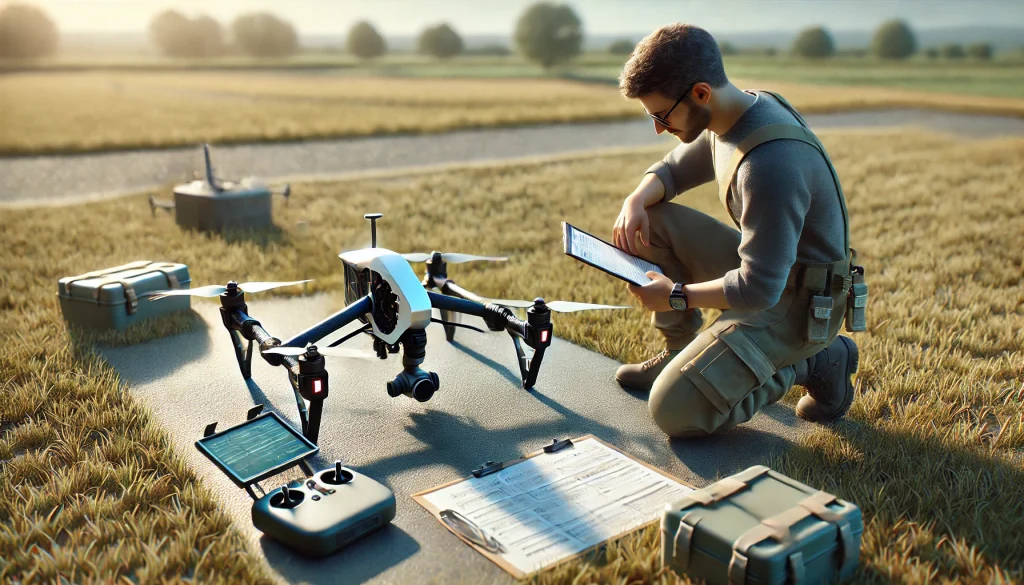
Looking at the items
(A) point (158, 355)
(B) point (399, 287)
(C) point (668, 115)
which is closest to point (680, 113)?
(C) point (668, 115)

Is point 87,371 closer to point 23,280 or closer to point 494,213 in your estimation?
point 23,280

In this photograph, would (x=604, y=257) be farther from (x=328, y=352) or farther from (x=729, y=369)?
(x=328, y=352)

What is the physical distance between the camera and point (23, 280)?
622cm

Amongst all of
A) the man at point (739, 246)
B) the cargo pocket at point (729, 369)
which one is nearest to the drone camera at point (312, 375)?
the man at point (739, 246)

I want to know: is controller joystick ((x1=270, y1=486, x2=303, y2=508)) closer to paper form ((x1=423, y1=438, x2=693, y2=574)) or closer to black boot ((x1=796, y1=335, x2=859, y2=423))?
paper form ((x1=423, y1=438, x2=693, y2=574))

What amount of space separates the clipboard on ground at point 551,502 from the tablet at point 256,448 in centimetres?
58

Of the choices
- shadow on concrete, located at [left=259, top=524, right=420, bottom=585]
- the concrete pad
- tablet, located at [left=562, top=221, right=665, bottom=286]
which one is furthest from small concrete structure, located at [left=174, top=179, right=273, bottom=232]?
shadow on concrete, located at [left=259, top=524, right=420, bottom=585]

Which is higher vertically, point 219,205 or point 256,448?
point 219,205

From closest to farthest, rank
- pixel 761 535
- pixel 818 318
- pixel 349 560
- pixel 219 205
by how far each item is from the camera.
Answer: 1. pixel 761 535
2. pixel 349 560
3. pixel 818 318
4. pixel 219 205

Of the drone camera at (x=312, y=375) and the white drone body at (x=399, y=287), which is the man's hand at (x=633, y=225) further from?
the drone camera at (x=312, y=375)

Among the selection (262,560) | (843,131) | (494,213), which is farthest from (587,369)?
(843,131)

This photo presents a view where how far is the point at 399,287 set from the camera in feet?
11.8

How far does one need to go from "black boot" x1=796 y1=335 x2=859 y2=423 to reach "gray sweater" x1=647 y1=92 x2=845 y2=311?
1.99 ft

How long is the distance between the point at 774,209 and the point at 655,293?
0.67 meters
